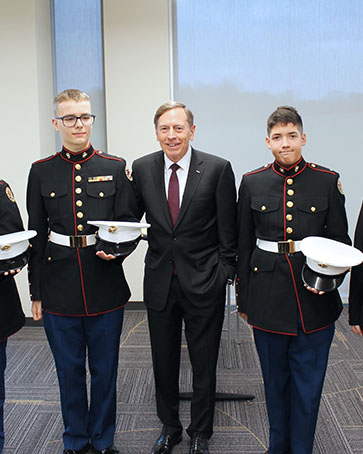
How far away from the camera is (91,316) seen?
2.16 meters

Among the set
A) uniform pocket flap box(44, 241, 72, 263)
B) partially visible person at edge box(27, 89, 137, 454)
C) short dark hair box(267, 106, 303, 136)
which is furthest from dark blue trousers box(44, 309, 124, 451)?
short dark hair box(267, 106, 303, 136)

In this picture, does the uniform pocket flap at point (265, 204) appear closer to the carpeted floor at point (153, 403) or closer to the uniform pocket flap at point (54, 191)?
the uniform pocket flap at point (54, 191)

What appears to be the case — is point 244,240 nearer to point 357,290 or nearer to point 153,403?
point 357,290

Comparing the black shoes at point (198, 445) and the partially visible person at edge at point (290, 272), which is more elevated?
the partially visible person at edge at point (290, 272)

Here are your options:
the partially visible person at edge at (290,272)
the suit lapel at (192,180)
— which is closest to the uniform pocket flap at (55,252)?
the suit lapel at (192,180)

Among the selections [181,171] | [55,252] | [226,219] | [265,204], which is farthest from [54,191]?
[265,204]

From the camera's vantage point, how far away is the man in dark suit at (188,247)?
83.5 inches

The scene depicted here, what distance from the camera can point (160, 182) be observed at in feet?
7.16

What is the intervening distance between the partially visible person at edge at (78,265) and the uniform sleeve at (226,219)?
0.38 m

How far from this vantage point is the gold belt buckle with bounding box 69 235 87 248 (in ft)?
6.88

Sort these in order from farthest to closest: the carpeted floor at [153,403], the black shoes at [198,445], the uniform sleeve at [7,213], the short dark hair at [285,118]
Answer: the carpeted floor at [153,403] → the black shoes at [198,445] → the uniform sleeve at [7,213] → the short dark hair at [285,118]

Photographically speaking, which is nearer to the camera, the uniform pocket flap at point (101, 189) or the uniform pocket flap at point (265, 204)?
the uniform pocket flap at point (265, 204)

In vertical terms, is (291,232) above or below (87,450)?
above

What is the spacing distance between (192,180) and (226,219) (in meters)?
0.23
